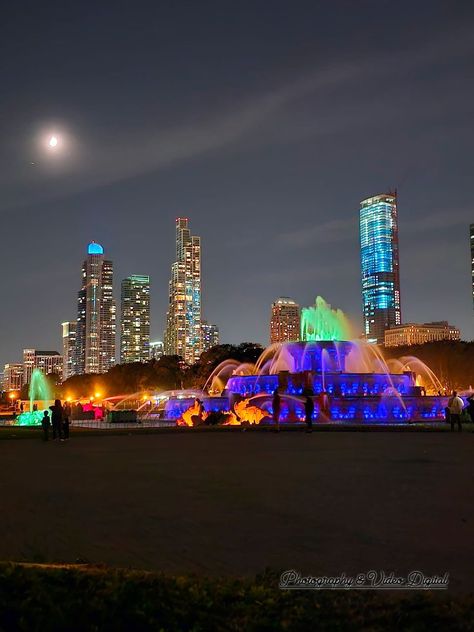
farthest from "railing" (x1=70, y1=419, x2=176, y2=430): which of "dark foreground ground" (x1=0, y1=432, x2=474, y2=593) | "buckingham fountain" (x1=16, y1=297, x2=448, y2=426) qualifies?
"dark foreground ground" (x1=0, y1=432, x2=474, y2=593)

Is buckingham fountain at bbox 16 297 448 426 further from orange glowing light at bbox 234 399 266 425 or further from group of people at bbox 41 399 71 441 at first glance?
group of people at bbox 41 399 71 441

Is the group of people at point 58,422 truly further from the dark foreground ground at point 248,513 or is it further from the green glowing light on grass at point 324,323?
the green glowing light on grass at point 324,323

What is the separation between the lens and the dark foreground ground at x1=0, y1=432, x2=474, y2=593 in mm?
5941

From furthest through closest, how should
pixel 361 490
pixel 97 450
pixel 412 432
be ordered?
1. pixel 412 432
2. pixel 97 450
3. pixel 361 490

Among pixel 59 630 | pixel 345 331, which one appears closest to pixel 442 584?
pixel 59 630

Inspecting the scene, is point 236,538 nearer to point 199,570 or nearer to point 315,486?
point 199,570

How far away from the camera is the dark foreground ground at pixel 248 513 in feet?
19.5

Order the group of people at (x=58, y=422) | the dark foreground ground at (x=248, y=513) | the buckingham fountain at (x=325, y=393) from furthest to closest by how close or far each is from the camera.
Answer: the buckingham fountain at (x=325, y=393) < the group of people at (x=58, y=422) < the dark foreground ground at (x=248, y=513)

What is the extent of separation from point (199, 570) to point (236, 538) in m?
1.22

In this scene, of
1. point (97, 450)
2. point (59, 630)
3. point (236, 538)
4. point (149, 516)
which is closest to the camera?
point (59, 630)

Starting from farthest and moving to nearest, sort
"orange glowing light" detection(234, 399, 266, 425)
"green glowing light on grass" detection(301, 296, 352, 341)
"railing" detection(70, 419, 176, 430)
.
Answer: "green glowing light on grass" detection(301, 296, 352, 341)
"orange glowing light" detection(234, 399, 266, 425)
"railing" detection(70, 419, 176, 430)

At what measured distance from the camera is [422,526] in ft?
23.7

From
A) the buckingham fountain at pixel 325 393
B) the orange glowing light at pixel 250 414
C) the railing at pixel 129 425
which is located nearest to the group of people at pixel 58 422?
the railing at pixel 129 425

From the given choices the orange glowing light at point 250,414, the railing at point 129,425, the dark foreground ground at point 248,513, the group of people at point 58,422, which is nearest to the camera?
the dark foreground ground at point 248,513
